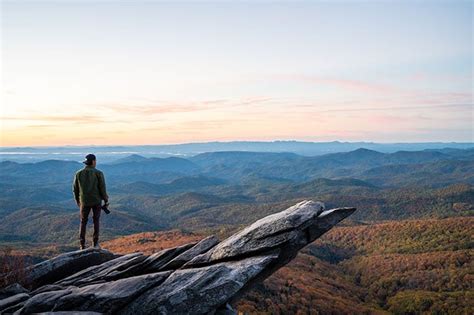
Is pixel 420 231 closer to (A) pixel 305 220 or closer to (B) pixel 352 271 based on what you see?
(B) pixel 352 271

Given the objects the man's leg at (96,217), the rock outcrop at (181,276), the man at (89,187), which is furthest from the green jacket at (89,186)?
the rock outcrop at (181,276)

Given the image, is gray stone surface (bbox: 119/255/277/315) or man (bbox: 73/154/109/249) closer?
gray stone surface (bbox: 119/255/277/315)

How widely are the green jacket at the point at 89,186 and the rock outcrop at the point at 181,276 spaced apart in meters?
3.53

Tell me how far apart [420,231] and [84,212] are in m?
115

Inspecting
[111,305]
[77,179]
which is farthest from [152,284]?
[77,179]

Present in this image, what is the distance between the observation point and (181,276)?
16234 mm

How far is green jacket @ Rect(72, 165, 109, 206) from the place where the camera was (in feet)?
71.2

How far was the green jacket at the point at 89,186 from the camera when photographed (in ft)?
71.2

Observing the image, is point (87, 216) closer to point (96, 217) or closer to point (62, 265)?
point (96, 217)

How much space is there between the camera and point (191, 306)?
1525 centimetres

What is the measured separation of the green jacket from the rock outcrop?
139 inches

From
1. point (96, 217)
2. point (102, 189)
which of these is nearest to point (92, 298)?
point (102, 189)

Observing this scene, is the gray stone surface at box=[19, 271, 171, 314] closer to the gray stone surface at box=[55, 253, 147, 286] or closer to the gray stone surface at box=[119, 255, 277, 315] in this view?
the gray stone surface at box=[119, 255, 277, 315]

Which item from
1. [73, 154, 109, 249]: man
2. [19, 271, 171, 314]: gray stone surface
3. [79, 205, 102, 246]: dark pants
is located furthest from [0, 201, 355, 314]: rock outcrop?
[73, 154, 109, 249]: man
